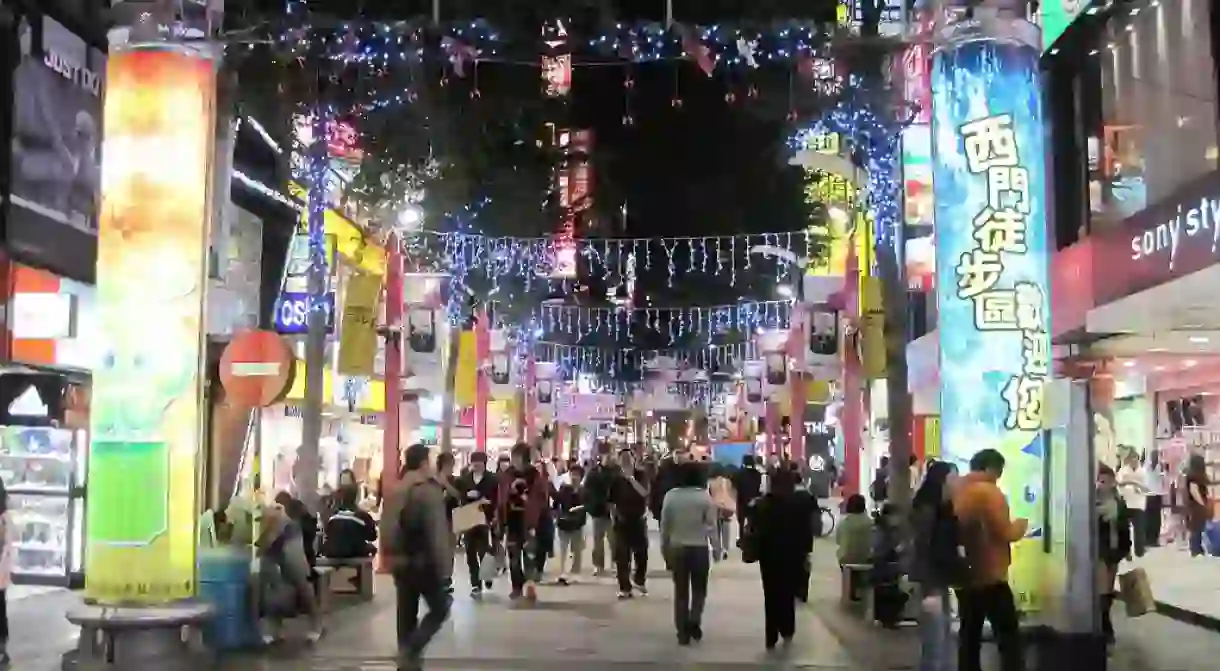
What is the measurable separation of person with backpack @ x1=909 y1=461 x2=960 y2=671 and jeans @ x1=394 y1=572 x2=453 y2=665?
344 centimetres

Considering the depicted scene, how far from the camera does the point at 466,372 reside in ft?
95.2

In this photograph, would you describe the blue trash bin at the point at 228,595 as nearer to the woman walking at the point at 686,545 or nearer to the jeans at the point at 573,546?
the woman walking at the point at 686,545

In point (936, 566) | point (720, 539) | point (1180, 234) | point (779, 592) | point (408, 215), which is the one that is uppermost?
point (408, 215)

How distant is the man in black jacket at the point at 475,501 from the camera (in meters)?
17.8

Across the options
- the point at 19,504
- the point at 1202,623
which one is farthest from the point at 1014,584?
the point at 19,504

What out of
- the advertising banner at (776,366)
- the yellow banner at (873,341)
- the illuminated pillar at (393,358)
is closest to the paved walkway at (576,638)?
the illuminated pillar at (393,358)

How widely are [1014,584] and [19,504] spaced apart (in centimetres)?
1222

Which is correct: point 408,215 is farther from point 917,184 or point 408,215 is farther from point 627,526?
point 917,184

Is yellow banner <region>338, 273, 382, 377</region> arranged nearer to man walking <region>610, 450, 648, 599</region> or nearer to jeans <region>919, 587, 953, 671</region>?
man walking <region>610, 450, 648, 599</region>

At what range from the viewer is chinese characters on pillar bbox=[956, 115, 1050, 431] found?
1066cm

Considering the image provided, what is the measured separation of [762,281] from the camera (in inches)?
1890

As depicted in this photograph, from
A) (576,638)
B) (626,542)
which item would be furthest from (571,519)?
(576,638)

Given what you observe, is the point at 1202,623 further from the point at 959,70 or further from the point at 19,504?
the point at 19,504

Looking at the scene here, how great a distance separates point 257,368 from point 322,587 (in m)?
2.55
